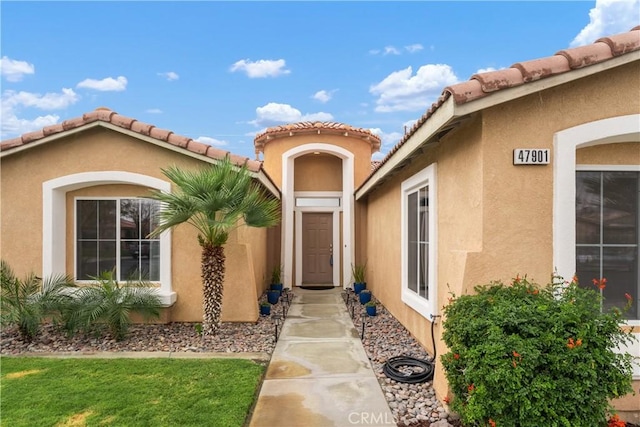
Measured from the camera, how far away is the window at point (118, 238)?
8.70 m

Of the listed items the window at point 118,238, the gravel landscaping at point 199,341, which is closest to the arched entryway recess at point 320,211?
the gravel landscaping at point 199,341

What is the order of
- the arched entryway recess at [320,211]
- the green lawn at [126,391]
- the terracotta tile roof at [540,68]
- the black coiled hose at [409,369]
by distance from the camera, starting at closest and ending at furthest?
1. the terracotta tile roof at [540,68]
2. the green lawn at [126,391]
3. the black coiled hose at [409,369]
4. the arched entryway recess at [320,211]

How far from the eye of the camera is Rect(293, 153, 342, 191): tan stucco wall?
50.2 ft

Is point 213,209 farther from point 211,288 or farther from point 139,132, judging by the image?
point 139,132

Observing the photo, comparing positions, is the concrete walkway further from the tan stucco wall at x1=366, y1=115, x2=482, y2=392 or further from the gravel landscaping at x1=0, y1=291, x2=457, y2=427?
the tan stucco wall at x1=366, y1=115, x2=482, y2=392

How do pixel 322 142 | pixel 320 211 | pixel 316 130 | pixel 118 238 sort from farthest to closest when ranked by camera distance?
pixel 320 211, pixel 322 142, pixel 316 130, pixel 118 238

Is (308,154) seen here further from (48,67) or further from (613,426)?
(613,426)

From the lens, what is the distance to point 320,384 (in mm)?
5277

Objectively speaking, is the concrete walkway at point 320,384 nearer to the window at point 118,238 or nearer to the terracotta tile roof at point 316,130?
the window at point 118,238

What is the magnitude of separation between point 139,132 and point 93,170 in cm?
147

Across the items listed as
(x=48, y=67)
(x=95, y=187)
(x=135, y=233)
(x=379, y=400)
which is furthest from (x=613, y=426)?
(x=48, y=67)

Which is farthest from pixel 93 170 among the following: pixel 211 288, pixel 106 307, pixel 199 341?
pixel 199 341

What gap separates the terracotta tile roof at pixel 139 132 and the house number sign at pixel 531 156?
17.3ft

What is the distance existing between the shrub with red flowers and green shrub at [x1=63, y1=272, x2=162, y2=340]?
6.37m
